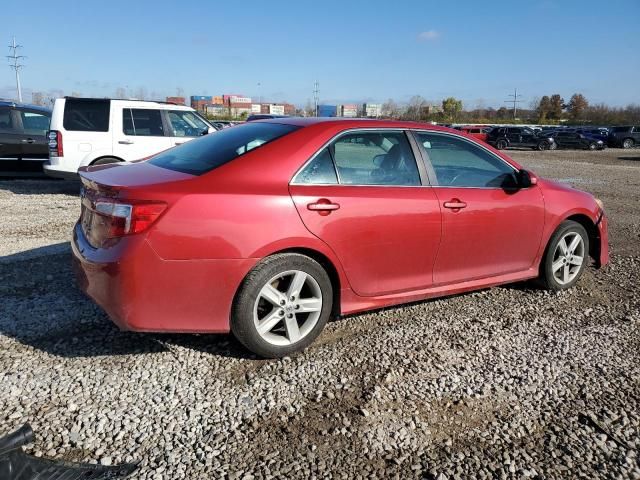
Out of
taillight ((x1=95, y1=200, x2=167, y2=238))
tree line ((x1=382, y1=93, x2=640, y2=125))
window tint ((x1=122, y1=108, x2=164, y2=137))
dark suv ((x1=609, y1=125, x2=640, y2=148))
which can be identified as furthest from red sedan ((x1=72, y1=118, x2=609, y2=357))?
tree line ((x1=382, y1=93, x2=640, y2=125))

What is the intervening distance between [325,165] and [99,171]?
1.64 meters

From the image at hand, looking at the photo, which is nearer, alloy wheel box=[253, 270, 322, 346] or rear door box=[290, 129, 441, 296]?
alloy wheel box=[253, 270, 322, 346]

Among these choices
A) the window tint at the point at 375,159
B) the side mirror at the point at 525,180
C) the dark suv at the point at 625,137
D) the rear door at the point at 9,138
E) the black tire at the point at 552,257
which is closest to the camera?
the window tint at the point at 375,159

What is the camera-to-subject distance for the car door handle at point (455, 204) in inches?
153

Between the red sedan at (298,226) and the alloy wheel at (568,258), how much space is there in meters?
0.32

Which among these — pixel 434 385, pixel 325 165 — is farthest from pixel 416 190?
pixel 434 385

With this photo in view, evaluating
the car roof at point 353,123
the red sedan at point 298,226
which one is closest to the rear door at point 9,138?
the red sedan at point 298,226

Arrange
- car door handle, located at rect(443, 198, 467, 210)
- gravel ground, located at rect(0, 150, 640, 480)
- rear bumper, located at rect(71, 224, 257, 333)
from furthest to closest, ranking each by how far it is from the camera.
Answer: car door handle, located at rect(443, 198, 467, 210)
rear bumper, located at rect(71, 224, 257, 333)
gravel ground, located at rect(0, 150, 640, 480)

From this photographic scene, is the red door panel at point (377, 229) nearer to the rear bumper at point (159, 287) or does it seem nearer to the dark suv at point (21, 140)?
the rear bumper at point (159, 287)

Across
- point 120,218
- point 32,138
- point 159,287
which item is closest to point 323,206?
point 159,287

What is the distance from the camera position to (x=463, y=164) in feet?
13.9

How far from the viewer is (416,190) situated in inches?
150

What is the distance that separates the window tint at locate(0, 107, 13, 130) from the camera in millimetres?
10320

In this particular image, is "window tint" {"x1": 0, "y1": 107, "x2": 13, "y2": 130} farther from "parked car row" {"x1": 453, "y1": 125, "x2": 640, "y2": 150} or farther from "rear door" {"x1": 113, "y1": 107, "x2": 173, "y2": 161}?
"parked car row" {"x1": 453, "y1": 125, "x2": 640, "y2": 150}
